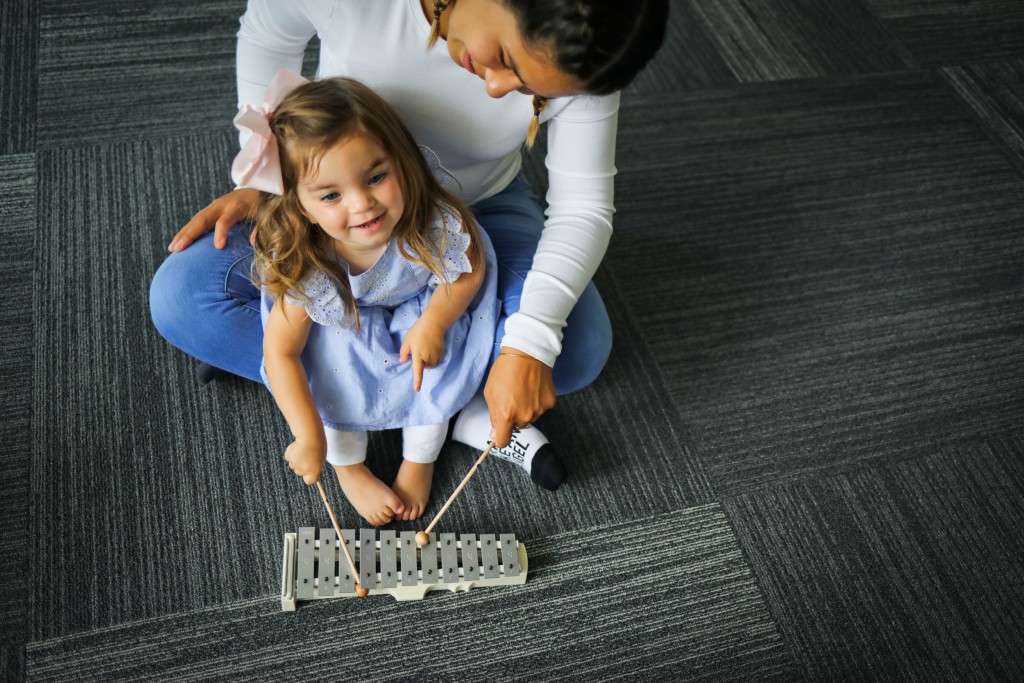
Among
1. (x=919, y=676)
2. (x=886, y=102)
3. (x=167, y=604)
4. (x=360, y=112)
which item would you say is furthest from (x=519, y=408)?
(x=886, y=102)

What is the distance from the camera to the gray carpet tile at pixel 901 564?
1.17 m

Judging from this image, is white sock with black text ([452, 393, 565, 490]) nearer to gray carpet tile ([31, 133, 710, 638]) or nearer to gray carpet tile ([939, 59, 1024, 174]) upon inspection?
gray carpet tile ([31, 133, 710, 638])

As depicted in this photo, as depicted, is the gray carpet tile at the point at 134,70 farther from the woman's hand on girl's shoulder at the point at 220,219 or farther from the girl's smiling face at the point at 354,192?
the girl's smiling face at the point at 354,192

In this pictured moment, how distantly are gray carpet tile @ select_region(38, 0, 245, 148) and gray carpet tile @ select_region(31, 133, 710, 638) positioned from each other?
22cm

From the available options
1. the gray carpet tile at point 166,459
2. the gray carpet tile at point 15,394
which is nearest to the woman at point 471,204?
the gray carpet tile at point 166,459

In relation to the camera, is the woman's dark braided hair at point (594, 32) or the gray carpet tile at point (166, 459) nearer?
the woman's dark braided hair at point (594, 32)

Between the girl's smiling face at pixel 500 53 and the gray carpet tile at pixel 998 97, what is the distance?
1.56m

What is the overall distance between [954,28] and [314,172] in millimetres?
2023

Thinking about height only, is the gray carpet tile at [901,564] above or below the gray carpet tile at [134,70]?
below

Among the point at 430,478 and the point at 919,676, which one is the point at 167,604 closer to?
the point at 430,478

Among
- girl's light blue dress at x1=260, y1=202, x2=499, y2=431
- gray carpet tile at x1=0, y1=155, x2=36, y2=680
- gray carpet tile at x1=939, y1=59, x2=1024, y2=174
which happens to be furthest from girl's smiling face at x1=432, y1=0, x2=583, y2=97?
gray carpet tile at x1=939, y1=59, x2=1024, y2=174

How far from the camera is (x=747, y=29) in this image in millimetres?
2086

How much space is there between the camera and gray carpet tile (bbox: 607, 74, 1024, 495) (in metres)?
1.41

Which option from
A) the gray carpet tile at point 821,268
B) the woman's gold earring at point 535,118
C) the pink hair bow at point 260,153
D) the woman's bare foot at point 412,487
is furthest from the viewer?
the gray carpet tile at point 821,268
